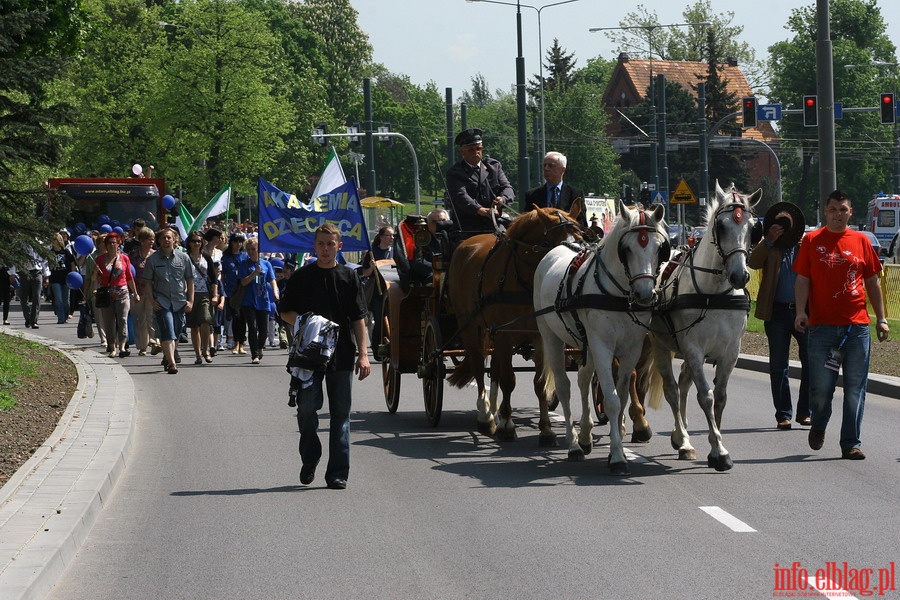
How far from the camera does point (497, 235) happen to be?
12.1 metres

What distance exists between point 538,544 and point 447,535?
60 centimetres

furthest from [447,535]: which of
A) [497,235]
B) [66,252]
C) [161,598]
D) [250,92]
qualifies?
[250,92]

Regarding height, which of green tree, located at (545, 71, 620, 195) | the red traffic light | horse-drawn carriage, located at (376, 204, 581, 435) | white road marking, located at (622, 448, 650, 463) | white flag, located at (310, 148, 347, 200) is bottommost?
white road marking, located at (622, 448, 650, 463)

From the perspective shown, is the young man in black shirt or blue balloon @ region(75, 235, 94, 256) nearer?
the young man in black shirt

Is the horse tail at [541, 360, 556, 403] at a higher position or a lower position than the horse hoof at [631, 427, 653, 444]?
higher

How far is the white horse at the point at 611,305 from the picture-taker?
396 inches

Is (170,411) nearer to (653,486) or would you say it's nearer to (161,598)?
(653,486)

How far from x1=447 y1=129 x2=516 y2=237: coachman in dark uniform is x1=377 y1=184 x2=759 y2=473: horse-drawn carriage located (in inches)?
12.9

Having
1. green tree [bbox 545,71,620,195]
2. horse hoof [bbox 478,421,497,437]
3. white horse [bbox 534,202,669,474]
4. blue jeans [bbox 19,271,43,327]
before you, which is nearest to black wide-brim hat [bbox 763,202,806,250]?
white horse [bbox 534,202,669,474]

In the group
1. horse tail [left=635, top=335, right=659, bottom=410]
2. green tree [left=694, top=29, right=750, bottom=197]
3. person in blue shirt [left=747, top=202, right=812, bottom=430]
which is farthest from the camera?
green tree [left=694, top=29, right=750, bottom=197]

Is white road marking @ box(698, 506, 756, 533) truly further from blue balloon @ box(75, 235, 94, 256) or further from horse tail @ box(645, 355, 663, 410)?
blue balloon @ box(75, 235, 94, 256)

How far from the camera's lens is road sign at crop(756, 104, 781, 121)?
4032 centimetres

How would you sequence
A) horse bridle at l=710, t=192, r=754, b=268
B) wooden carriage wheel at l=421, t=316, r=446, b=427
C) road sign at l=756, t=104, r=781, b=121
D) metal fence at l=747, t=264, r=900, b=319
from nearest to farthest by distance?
1. horse bridle at l=710, t=192, r=754, b=268
2. wooden carriage wheel at l=421, t=316, r=446, b=427
3. metal fence at l=747, t=264, r=900, b=319
4. road sign at l=756, t=104, r=781, b=121

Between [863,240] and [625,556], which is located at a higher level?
[863,240]
